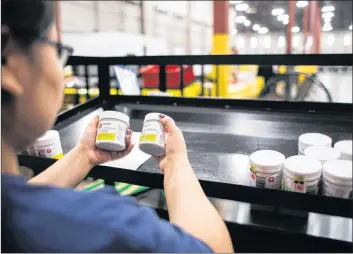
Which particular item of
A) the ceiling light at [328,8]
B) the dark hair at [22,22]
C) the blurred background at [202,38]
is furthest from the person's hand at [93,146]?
the ceiling light at [328,8]

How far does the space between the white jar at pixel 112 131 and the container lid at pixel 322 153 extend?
0.52 meters

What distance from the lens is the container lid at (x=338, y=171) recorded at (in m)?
0.68

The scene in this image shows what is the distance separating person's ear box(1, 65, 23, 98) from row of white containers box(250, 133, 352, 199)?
597mm

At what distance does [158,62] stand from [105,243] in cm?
143

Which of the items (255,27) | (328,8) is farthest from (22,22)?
(255,27)

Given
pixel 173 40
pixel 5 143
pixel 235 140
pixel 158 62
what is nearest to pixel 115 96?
pixel 158 62

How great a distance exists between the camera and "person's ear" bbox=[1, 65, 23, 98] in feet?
1.54

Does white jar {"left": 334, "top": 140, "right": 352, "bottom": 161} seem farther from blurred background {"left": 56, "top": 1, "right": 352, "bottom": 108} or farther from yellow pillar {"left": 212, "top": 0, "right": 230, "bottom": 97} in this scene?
yellow pillar {"left": 212, "top": 0, "right": 230, "bottom": 97}

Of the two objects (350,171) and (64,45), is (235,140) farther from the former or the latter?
(64,45)

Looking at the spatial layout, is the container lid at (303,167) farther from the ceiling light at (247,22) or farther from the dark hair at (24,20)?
the ceiling light at (247,22)

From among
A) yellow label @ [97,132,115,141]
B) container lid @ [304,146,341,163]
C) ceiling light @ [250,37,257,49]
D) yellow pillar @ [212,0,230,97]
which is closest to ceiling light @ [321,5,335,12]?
yellow pillar @ [212,0,230,97]

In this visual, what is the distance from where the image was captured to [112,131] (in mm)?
910

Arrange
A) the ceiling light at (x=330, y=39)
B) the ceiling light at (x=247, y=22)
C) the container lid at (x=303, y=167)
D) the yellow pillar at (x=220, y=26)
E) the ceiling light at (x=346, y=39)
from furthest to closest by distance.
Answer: the ceiling light at (x=247, y=22)
the ceiling light at (x=330, y=39)
the ceiling light at (x=346, y=39)
the yellow pillar at (x=220, y=26)
the container lid at (x=303, y=167)

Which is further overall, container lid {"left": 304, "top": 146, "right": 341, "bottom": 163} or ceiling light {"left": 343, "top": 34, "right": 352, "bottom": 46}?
ceiling light {"left": 343, "top": 34, "right": 352, "bottom": 46}
